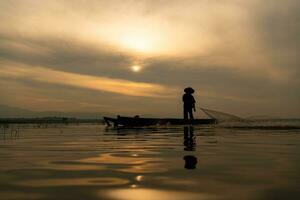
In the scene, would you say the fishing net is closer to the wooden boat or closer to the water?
the wooden boat

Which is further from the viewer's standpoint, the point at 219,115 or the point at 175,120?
the point at 219,115

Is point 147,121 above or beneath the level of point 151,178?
above

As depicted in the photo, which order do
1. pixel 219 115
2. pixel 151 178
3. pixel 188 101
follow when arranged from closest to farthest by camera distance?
pixel 151 178
pixel 188 101
pixel 219 115

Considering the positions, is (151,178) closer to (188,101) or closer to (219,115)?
(188,101)

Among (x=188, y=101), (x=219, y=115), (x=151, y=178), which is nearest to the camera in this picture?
(x=151, y=178)

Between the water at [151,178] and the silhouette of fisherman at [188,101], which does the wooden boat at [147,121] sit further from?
the water at [151,178]

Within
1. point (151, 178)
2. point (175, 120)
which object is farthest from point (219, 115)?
point (151, 178)

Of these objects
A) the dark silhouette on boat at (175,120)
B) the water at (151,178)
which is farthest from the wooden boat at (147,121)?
the water at (151,178)

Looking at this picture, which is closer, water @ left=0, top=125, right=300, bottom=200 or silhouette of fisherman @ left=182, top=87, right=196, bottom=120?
water @ left=0, top=125, right=300, bottom=200

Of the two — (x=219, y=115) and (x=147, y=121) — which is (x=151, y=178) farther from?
(x=219, y=115)

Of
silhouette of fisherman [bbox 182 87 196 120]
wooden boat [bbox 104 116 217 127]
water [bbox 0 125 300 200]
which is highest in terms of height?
silhouette of fisherman [bbox 182 87 196 120]

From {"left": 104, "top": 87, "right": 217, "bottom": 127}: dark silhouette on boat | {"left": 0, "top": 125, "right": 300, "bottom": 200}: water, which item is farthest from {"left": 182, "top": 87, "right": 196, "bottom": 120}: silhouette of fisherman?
{"left": 0, "top": 125, "right": 300, "bottom": 200}: water

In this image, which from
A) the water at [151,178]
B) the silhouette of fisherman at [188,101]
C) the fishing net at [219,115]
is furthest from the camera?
the fishing net at [219,115]

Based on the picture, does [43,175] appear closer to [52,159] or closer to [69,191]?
[69,191]
